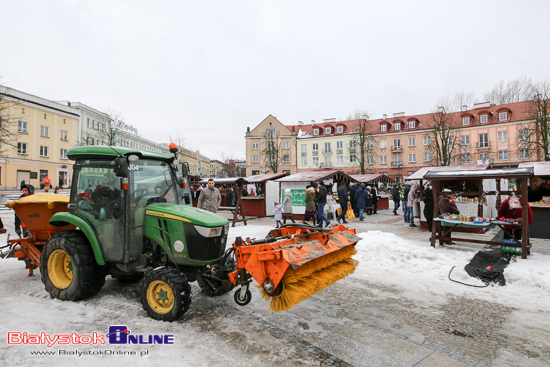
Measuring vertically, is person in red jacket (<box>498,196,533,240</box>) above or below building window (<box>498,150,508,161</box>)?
below

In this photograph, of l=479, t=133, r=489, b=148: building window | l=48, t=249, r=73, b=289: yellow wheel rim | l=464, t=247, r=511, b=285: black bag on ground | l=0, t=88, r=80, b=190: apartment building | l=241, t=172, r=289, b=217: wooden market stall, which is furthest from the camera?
l=479, t=133, r=489, b=148: building window

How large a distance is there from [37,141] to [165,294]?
154 ft

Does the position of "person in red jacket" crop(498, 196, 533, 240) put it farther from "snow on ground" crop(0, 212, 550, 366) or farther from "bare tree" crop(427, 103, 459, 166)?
"bare tree" crop(427, 103, 459, 166)

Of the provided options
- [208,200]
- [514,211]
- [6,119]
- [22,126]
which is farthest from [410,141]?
[22,126]

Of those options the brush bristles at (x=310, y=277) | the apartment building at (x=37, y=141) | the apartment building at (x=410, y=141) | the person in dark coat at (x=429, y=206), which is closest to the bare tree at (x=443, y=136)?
the apartment building at (x=410, y=141)

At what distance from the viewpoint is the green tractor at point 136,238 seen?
4.09 metres

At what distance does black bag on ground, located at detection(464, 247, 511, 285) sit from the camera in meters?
5.86

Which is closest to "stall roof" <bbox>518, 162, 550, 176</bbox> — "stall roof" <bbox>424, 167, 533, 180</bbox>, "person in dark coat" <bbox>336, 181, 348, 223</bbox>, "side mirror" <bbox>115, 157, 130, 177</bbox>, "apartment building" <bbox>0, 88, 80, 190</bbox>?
"stall roof" <bbox>424, 167, 533, 180</bbox>

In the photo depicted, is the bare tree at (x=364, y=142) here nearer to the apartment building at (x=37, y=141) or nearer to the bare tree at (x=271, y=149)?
the bare tree at (x=271, y=149)

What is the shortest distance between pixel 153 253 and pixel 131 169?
1.24 metres

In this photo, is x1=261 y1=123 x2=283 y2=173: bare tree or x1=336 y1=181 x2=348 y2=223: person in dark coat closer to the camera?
x1=336 y1=181 x2=348 y2=223: person in dark coat

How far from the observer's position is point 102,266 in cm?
485

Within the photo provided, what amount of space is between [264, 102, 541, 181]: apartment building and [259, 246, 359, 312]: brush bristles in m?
41.3

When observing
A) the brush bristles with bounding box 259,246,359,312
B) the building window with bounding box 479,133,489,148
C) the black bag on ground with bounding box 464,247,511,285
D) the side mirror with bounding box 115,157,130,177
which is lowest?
the black bag on ground with bounding box 464,247,511,285
